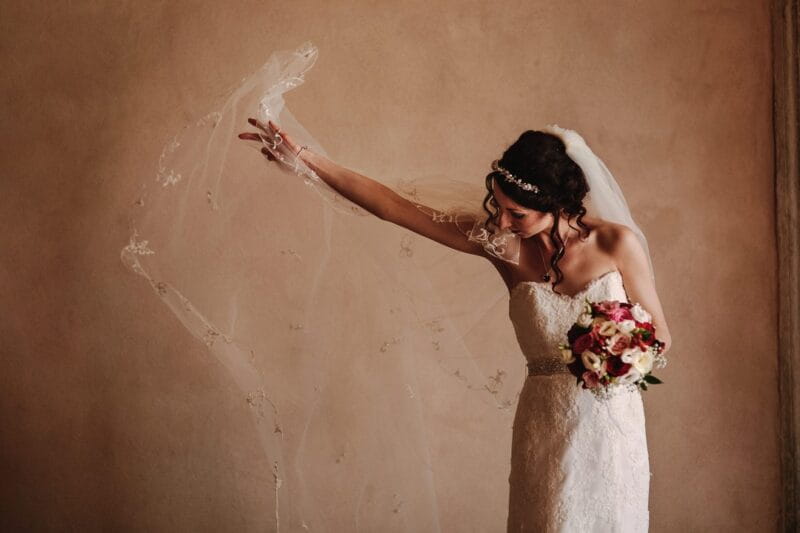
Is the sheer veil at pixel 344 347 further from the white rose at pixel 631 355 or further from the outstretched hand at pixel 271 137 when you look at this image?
the white rose at pixel 631 355

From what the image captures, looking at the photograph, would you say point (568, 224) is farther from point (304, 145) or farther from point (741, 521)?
point (741, 521)

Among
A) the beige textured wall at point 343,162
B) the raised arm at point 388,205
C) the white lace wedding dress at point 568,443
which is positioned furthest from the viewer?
the beige textured wall at point 343,162

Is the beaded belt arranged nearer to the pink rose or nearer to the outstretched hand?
the pink rose

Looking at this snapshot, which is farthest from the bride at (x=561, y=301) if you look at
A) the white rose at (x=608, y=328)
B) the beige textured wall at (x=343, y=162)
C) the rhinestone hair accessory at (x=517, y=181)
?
the beige textured wall at (x=343, y=162)

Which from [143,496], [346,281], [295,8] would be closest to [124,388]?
[143,496]

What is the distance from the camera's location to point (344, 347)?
378 cm

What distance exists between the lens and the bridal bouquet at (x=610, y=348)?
2.27 meters

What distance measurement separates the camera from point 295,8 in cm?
385

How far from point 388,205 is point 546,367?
82cm

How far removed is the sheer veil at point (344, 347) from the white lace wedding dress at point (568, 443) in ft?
2.47

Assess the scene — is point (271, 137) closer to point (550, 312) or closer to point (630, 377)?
point (550, 312)

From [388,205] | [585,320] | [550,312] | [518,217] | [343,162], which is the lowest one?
[585,320]

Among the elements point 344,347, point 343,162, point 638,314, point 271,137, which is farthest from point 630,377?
point 343,162

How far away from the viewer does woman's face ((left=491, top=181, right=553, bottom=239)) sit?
260cm
